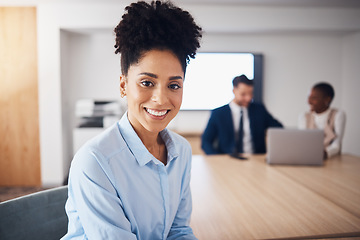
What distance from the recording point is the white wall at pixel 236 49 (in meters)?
3.97

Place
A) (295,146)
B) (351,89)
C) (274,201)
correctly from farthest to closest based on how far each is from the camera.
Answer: (351,89) < (295,146) < (274,201)

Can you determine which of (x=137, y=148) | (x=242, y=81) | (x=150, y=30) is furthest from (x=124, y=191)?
(x=242, y=81)

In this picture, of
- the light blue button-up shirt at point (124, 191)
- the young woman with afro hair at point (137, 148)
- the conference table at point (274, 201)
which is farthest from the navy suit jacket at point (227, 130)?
the young woman with afro hair at point (137, 148)

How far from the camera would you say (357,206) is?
4.57 feet

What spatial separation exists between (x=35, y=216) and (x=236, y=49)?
4479mm

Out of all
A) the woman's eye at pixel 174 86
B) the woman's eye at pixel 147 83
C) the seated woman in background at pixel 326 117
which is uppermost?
the woman's eye at pixel 147 83

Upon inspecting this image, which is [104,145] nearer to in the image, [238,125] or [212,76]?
[238,125]

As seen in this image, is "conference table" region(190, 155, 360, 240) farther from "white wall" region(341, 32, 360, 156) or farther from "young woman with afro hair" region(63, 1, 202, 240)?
"white wall" region(341, 32, 360, 156)

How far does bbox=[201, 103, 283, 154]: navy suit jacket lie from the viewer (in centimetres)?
278

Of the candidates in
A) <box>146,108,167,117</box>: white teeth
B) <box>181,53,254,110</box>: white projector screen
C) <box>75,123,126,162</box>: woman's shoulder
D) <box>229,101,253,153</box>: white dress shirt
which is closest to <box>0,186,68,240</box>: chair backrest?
<box>75,123,126,162</box>: woman's shoulder

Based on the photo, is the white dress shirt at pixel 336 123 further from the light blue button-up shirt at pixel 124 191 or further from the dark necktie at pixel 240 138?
the light blue button-up shirt at pixel 124 191

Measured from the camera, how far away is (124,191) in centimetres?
86

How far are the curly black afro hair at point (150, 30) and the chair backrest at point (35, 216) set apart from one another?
56cm

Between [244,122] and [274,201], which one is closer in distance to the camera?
[274,201]
